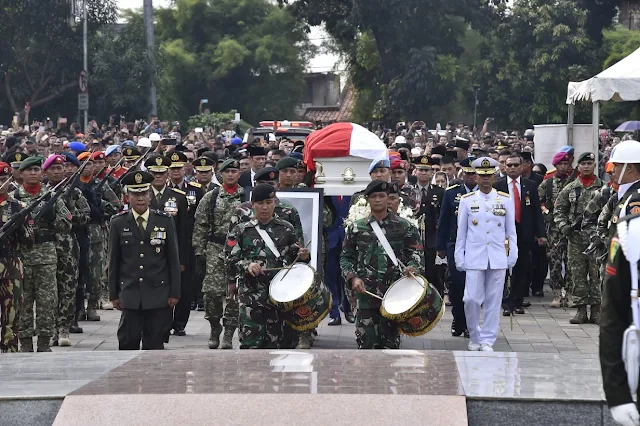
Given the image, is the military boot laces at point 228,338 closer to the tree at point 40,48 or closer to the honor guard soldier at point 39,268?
the honor guard soldier at point 39,268

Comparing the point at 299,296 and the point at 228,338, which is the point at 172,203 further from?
the point at 299,296

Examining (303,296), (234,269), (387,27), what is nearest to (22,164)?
(234,269)

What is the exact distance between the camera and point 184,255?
44.6 ft

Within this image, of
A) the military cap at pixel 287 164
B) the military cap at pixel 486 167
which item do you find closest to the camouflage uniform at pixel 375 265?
the military cap at pixel 486 167

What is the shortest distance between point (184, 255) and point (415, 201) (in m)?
3.02

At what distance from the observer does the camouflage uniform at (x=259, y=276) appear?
10.9 meters

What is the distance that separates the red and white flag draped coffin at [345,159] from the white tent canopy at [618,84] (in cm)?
427

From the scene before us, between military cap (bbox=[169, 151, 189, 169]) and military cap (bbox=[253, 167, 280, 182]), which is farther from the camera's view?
military cap (bbox=[169, 151, 189, 169])

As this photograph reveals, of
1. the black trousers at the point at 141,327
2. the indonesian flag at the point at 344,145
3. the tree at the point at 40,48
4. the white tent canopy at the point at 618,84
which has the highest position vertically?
the tree at the point at 40,48

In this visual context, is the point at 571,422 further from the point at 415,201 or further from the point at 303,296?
the point at 415,201

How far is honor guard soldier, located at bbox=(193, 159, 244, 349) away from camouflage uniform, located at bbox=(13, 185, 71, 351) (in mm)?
1521

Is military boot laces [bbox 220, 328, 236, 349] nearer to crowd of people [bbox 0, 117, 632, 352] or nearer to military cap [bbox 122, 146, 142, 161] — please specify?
crowd of people [bbox 0, 117, 632, 352]

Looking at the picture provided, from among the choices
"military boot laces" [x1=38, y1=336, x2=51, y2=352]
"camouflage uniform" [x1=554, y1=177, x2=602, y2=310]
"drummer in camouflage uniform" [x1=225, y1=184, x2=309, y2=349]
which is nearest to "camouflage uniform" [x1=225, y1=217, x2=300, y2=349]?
"drummer in camouflage uniform" [x1=225, y1=184, x2=309, y2=349]

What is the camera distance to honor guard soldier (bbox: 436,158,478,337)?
1405cm
